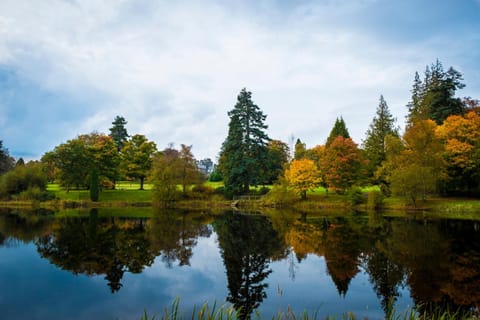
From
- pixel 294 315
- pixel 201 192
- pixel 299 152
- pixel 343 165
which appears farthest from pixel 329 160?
pixel 294 315

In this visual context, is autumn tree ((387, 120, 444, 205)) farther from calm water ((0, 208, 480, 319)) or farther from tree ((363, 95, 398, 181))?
calm water ((0, 208, 480, 319))

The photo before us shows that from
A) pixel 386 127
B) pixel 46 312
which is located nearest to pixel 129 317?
pixel 46 312

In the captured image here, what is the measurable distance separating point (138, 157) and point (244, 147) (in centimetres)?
1659

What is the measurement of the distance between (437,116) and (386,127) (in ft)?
20.5

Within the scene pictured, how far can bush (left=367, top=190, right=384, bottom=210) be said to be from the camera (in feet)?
110

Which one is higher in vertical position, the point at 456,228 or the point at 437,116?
the point at 437,116

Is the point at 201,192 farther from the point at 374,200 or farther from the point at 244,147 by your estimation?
the point at 374,200

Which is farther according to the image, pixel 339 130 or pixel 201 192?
pixel 339 130

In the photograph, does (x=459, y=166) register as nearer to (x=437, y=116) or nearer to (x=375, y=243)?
(x=437, y=116)

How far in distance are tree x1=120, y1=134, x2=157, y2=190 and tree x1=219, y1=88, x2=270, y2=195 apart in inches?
509

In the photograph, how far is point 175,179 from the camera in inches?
1588

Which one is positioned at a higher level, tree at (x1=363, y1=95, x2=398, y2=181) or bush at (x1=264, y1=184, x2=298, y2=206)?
tree at (x1=363, y1=95, x2=398, y2=181)

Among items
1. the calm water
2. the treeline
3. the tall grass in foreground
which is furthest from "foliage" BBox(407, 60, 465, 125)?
the tall grass in foreground

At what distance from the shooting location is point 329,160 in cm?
3791
